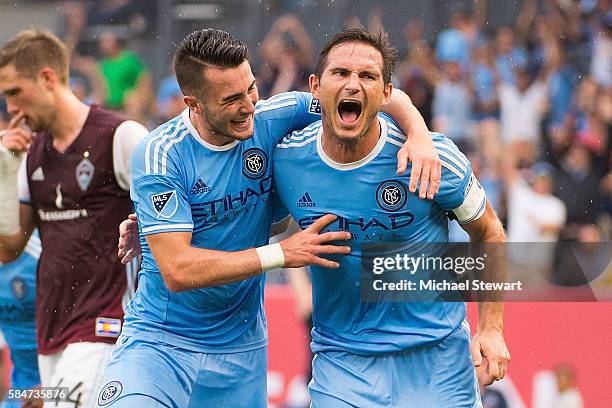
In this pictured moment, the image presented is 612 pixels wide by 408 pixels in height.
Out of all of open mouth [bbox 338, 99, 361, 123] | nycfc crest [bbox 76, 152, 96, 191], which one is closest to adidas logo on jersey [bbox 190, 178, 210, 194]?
open mouth [bbox 338, 99, 361, 123]

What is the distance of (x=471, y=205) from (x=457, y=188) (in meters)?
0.14

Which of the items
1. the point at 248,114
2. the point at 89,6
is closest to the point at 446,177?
the point at 248,114

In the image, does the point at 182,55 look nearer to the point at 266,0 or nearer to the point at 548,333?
the point at 548,333

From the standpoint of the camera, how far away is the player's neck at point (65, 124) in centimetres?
671

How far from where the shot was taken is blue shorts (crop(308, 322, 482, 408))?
5.22 meters

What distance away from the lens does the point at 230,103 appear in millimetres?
5363

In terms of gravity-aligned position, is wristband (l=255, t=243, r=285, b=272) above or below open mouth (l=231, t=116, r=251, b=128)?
below

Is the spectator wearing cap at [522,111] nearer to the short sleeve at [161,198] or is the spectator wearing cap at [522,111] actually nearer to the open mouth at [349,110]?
the open mouth at [349,110]

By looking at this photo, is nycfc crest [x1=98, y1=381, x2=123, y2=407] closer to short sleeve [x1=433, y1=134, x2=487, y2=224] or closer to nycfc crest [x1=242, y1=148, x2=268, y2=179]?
nycfc crest [x1=242, y1=148, x2=268, y2=179]

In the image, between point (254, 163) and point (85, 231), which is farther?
point (85, 231)

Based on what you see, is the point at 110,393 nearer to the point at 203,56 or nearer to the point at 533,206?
the point at 203,56

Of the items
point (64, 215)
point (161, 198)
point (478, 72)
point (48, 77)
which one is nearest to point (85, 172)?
point (64, 215)

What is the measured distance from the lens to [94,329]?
657 centimetres

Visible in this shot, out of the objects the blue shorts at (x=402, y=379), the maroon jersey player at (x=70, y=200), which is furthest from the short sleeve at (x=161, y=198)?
the maroon jersey player at (x=70, y=200)
